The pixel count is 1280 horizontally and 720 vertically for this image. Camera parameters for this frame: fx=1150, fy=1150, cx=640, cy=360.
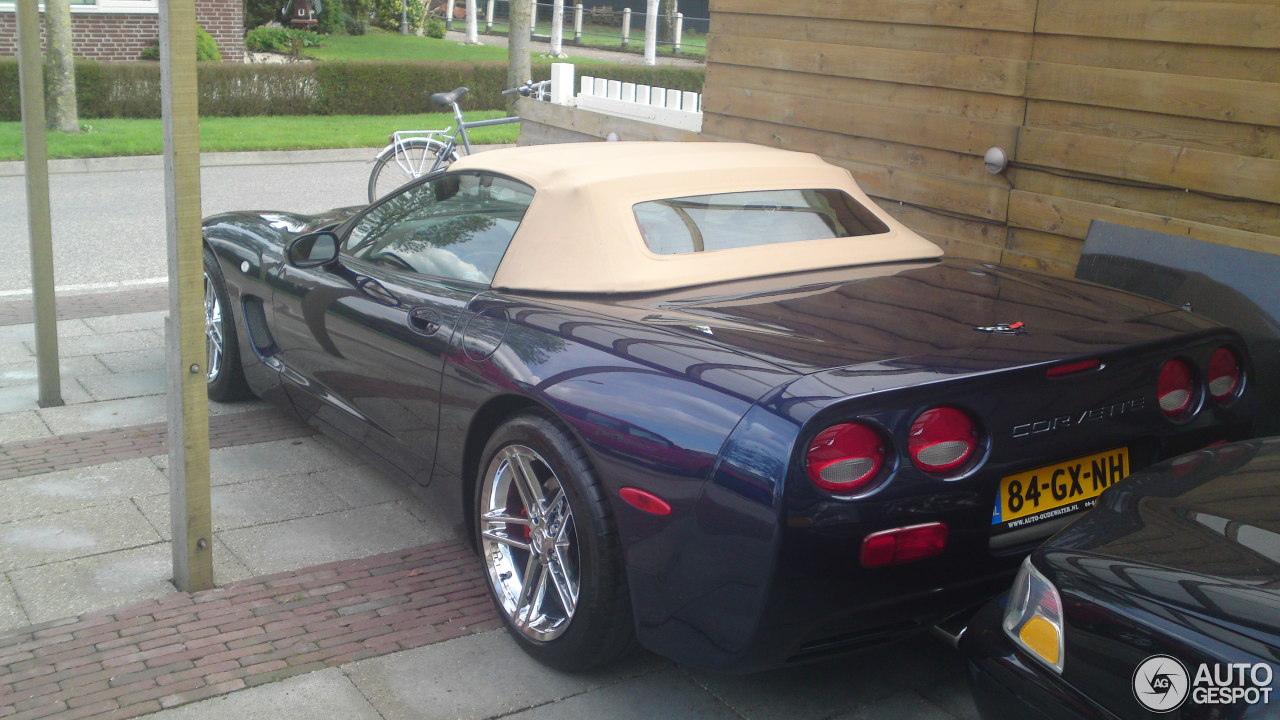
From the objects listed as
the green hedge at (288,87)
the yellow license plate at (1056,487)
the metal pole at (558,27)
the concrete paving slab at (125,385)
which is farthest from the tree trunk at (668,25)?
the yellow license plate at (1056,487)

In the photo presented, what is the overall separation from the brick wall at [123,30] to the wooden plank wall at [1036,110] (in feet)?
61.8

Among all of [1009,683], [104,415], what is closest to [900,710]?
[1009,683]

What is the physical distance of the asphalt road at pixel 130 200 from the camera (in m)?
8.74

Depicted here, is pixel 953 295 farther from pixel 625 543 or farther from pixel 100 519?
pixel 100 519

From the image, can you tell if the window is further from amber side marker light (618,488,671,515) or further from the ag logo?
the ag logo

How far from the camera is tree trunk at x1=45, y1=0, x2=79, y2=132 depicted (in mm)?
15844

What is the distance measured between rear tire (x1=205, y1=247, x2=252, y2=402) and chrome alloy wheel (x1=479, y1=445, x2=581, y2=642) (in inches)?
90.9

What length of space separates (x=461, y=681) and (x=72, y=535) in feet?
5.97

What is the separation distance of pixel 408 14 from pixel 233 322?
38831mm

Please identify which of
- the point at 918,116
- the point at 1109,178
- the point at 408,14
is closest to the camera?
the point at 1109,178

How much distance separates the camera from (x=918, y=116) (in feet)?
20.5


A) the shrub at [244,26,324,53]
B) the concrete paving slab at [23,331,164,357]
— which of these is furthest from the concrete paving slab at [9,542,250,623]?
the shrub at [244,26,324,53]

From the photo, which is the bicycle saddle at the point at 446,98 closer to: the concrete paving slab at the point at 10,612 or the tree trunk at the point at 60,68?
the tree trunk at the point at 60,68

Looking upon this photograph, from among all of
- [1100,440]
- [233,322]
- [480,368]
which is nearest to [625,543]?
[480,368]
